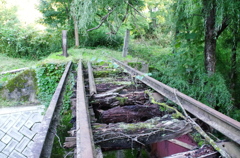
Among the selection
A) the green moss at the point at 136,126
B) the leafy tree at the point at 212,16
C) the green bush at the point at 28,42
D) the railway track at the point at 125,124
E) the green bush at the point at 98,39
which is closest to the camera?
the railway track at the point at 125,124

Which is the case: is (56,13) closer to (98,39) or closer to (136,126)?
(98,39)

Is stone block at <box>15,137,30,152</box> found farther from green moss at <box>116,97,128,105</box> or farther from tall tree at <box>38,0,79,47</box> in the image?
tall tree at <box>38,0,79,47</box>

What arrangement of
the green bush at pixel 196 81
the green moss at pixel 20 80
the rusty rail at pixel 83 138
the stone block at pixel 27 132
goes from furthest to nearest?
the green moss at pixel 20 80, the stone block at pixel 27 132, the green bush at pixel 196 81, the rusty rail at pixel 83 138

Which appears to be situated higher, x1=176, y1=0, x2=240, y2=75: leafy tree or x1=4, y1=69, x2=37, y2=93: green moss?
x1=176, y1=0, x2=240, y2=75: leafy tree

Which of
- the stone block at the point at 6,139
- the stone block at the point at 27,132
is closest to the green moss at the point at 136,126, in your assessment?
the stone block at the point at 27,132

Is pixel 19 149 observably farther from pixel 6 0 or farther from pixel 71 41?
pixel 6 0

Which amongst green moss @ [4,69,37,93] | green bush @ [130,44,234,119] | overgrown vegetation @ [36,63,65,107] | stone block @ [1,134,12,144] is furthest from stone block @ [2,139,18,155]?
green bush @ [130,44,234,119]

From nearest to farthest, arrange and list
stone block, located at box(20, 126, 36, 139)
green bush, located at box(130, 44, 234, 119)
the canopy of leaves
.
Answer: green bush, located at box(130, 44, 234, 119), stone block, located at box(20, 126, 36, 139), the canopy of leaves

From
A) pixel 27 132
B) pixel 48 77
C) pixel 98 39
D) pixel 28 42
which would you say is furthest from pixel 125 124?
pixel 28 42

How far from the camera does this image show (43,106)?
5465 millimetres

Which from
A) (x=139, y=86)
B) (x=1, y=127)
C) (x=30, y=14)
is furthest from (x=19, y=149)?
(x=30, y=14)

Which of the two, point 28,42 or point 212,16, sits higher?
point 28,42

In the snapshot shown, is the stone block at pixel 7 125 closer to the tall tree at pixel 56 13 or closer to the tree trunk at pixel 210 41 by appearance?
the tree trunk at pixel 210 41

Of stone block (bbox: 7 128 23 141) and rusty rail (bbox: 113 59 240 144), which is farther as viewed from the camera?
stone block (bbox: 7 128 23 141)
